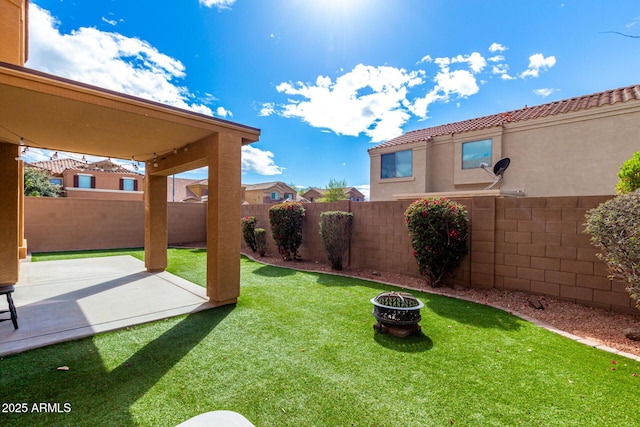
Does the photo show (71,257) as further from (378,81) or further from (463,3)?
(463,3)

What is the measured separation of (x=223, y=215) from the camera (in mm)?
5086

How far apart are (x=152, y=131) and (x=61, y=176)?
31.5 metres

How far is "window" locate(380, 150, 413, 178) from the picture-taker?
15266 mm

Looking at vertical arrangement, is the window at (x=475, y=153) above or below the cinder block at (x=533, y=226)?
above

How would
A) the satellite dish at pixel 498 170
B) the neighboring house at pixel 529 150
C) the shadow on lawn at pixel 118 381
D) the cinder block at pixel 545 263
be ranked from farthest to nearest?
the satellite dish at pixel 498 170 < the neighboring house at pixel 529 150 < the cinder block at pixel 545 263 < the shadow on lawn at pixel 118 381

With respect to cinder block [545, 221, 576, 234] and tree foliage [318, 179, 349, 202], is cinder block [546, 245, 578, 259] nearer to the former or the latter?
cinder block [545, 221, 576, 234]

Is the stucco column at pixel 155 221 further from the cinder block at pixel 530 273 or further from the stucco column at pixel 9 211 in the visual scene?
the cinder block at pixel 530 273

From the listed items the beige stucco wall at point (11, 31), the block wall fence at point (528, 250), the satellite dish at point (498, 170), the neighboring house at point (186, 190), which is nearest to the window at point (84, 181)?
the neighboring house at point (186, 190)

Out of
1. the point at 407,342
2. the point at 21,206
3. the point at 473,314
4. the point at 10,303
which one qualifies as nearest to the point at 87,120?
the point at 10,303

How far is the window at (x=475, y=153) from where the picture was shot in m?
13.0

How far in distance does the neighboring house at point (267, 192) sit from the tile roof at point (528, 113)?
88.7 feet

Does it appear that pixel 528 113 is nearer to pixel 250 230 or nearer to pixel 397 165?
pixel 397 165

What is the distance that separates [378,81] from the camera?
12.4m

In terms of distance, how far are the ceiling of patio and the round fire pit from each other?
3836mm
